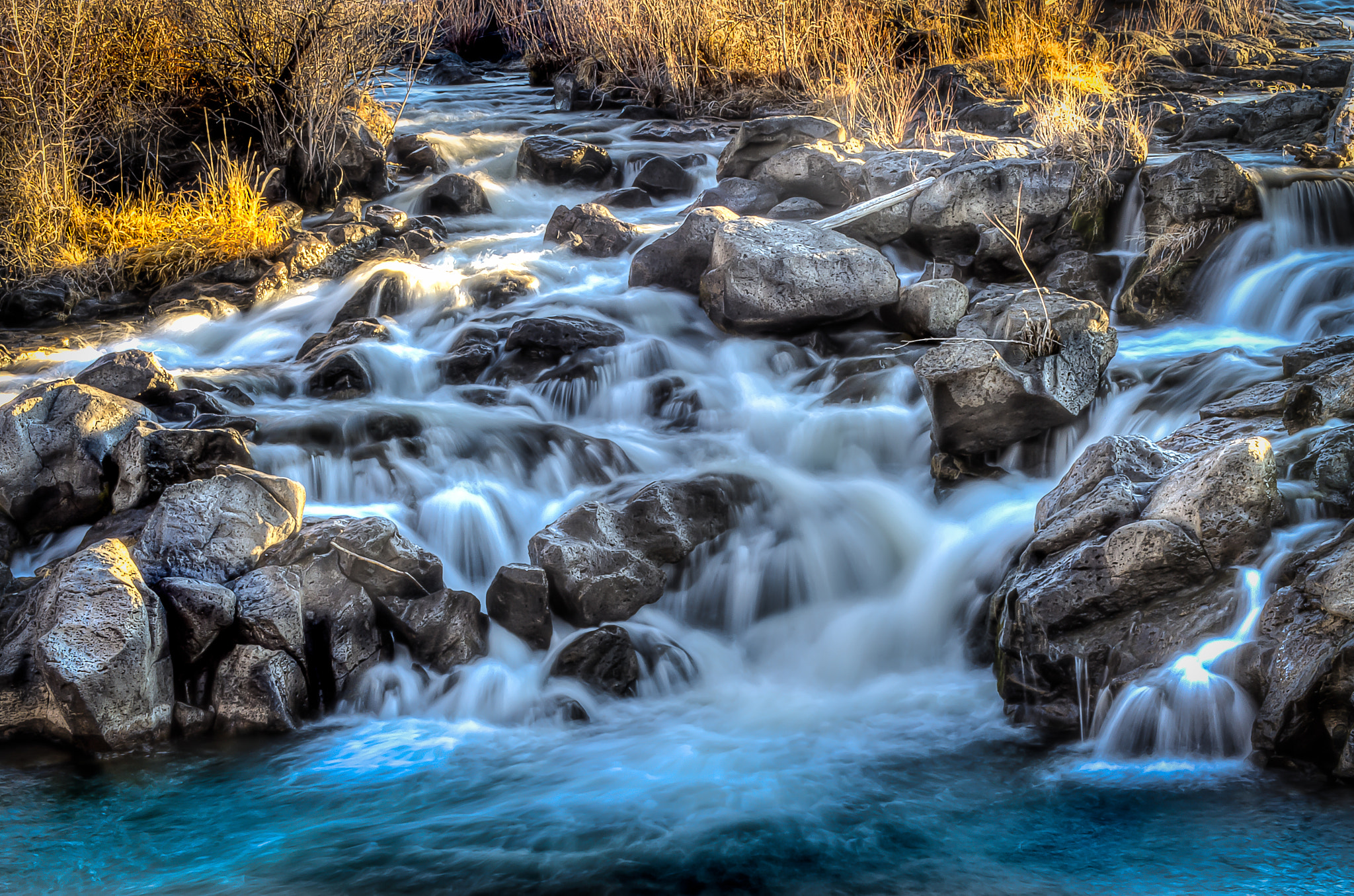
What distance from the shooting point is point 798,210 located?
8.34 meters

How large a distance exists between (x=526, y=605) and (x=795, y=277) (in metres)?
3.03

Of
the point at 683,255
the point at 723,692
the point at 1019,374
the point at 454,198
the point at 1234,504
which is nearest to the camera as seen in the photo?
the point at 1234,504

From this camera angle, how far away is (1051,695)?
12.6ft

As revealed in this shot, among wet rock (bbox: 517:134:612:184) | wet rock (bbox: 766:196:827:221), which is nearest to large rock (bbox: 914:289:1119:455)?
wet rock (bbox: 766:196:827:221)

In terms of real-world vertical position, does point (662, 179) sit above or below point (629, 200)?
above

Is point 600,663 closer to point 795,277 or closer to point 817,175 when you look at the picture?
point 795,277

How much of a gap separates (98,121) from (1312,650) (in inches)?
371

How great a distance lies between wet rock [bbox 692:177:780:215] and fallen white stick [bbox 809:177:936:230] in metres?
0.93

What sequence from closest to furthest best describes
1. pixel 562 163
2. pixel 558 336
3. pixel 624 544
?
pixel 624 544 → pixel 558 336 → pixel 562 163

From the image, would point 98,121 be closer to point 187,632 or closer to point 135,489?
point 135,489

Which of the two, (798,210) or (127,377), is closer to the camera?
(127,377)

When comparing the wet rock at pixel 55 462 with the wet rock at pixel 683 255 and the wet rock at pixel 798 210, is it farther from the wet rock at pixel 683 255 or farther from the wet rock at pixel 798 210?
the wet rock at pixel 798 210

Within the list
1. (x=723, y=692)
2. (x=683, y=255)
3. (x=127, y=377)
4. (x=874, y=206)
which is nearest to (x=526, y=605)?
(x=723, y=692)

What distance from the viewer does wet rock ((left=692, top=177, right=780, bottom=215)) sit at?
28.4 feet
